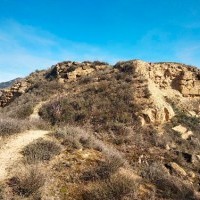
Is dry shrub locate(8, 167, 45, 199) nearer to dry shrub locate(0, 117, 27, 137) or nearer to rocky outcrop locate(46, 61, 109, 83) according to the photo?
dry shrub locate(0, 117, 27, 137)

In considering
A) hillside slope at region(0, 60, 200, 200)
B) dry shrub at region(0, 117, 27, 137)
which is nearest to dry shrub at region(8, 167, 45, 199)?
hillside slope at region(0, 60, 200, 200)

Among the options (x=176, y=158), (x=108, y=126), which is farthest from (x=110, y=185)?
(x=108, y=126)

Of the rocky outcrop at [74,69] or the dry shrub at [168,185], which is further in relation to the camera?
the rocky outcrop at [74,69]

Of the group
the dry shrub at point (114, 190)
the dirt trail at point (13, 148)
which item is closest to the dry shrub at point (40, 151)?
the dirt trail at point (13, 148)

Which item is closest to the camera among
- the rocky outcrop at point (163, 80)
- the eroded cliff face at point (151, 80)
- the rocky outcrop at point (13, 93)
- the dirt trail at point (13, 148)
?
the dirt trail at point (13, 148)

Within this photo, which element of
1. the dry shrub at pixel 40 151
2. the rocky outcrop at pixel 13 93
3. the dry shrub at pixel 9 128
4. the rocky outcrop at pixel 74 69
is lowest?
Answer: the dry shrub at pixel 40 151

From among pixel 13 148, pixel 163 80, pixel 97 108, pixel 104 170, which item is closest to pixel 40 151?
pixel 13 148

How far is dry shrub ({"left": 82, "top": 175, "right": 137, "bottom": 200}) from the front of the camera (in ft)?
30.5

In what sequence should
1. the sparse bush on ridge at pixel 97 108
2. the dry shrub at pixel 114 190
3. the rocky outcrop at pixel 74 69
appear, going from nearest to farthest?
the dry shrub at pixel 114 190 < the sparse bush on ridge at pixel 97 108 < the rocky outcrop at pixel 74 69

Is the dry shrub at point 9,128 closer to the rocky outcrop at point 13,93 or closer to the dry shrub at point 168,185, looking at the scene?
the dry shrub at point 168,185

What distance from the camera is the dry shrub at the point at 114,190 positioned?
9.30 m

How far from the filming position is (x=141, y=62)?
2959cm

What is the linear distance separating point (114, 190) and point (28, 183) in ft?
8.72

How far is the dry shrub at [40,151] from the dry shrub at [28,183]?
1486mm
